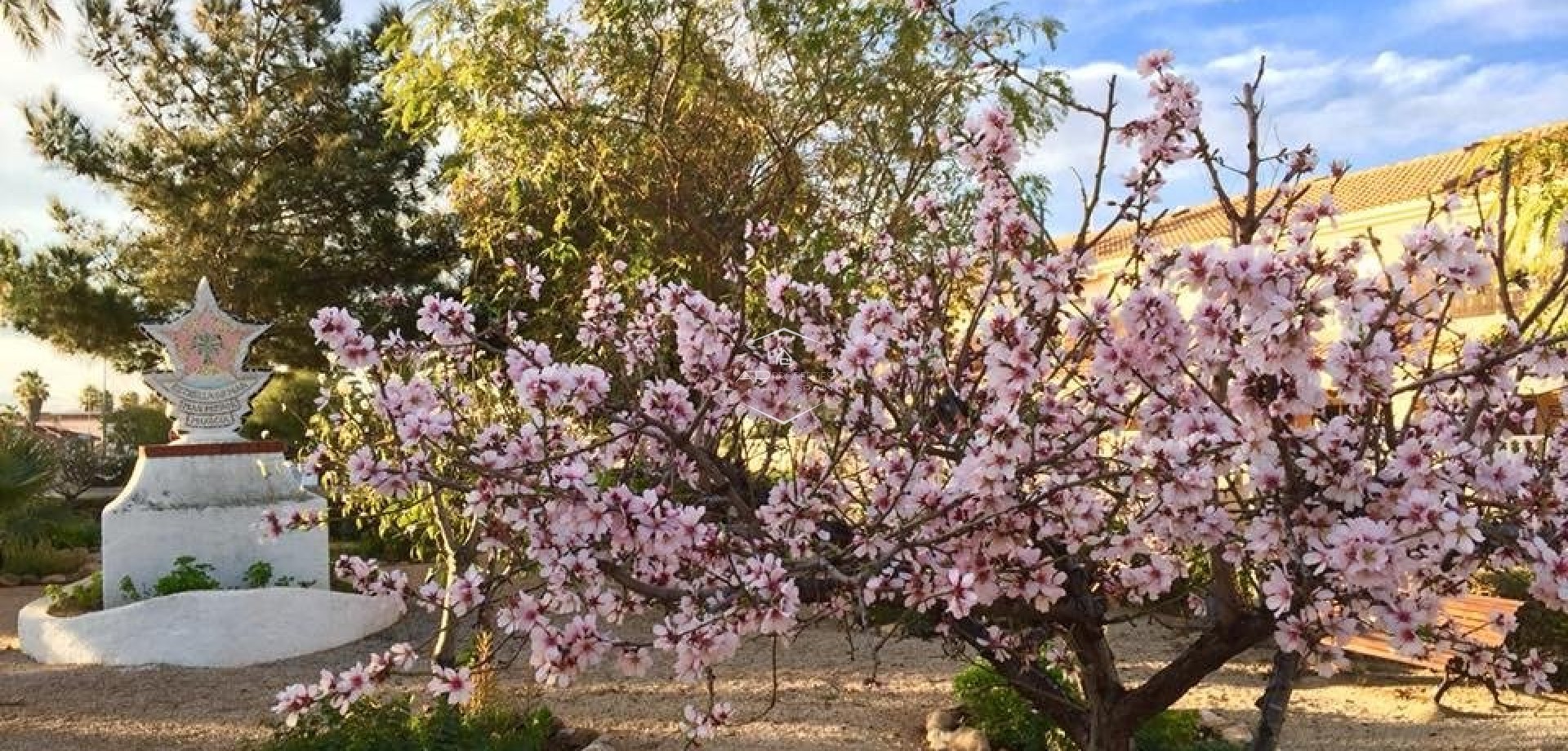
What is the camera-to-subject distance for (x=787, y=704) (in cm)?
686

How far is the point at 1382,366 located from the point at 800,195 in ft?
28.3

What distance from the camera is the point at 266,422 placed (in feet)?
53.5

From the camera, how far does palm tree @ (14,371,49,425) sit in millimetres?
43094

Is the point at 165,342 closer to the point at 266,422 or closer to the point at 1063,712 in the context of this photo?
the point at 266,422

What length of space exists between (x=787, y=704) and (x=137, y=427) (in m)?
19.2

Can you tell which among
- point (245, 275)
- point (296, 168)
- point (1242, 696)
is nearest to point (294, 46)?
point (296, 168)

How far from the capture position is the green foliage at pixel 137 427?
22078 mm

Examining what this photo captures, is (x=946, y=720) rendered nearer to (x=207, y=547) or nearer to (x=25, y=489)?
(x=207, y=547)

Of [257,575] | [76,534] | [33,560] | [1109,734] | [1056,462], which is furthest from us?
[76,534]

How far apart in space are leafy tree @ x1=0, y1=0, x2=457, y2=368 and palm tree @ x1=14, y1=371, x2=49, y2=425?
26.6m

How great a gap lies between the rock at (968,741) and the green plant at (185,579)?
5.69 meters

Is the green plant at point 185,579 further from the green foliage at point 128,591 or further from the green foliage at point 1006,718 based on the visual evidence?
the green foliage at point 1006,718
